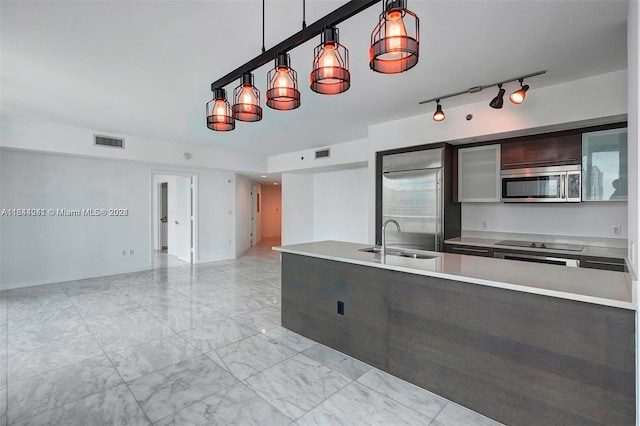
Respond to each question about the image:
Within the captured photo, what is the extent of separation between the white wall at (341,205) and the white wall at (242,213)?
6.64 feet

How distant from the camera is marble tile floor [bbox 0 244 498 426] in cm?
194

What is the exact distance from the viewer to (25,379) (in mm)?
2346

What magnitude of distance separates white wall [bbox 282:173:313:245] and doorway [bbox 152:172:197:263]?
2280 millimetres

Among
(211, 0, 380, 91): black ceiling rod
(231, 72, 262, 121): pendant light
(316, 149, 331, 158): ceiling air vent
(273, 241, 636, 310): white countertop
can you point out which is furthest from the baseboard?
(211, 0, 380, 91): black ceiling rod

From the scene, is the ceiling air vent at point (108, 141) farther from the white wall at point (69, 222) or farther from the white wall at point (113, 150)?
the white wall at point (69, 222)

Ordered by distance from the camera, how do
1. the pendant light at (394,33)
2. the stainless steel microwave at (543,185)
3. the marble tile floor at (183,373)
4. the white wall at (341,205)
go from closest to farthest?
the pendant light at (394,33), the marble tile floor at (183,373), the stainless steel microwave at (543,185), the white wall at (341,205)

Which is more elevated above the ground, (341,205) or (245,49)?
(245,49)

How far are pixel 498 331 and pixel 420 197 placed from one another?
2.54 meters

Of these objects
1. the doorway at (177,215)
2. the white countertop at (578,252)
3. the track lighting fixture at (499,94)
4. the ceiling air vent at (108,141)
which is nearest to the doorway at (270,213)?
the doorway at (177,215)

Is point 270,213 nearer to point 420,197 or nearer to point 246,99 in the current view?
point 420,197

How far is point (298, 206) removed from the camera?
8.04 m

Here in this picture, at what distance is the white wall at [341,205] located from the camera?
6836 millimetres

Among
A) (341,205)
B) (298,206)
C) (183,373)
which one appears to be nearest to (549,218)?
(341,205)

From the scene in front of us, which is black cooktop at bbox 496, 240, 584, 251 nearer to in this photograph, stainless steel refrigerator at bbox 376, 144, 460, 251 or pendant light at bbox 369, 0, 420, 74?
stainless steel refrigerator at bbox 376, 144, 460, 251
